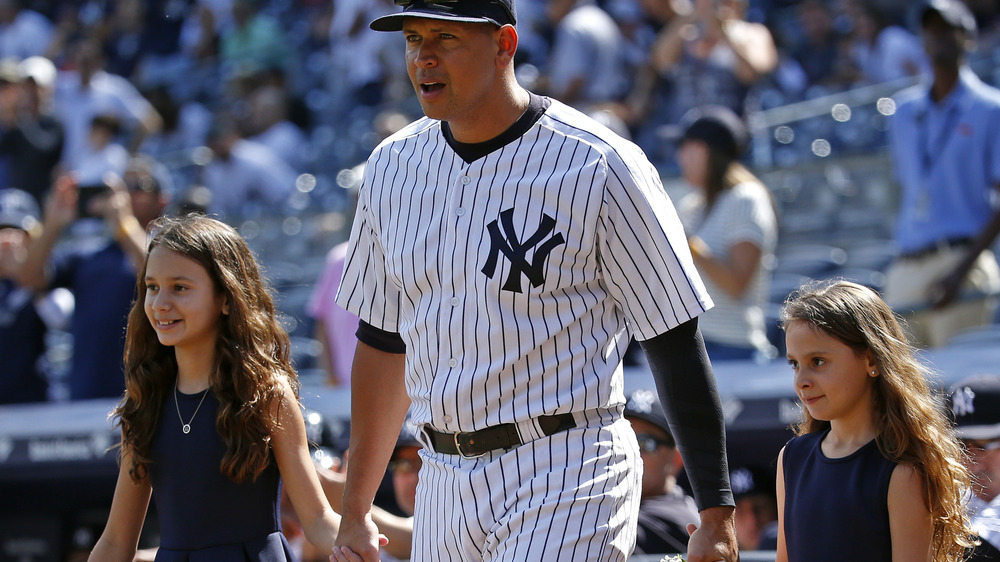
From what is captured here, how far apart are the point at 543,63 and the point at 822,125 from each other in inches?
92.8

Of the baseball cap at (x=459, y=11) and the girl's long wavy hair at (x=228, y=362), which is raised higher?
the baseball cap at (x=459, y=11)

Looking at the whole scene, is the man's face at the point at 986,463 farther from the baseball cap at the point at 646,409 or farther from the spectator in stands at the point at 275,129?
the spectator in stands at the point at 275,129

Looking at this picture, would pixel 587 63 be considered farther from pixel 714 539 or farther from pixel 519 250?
pixel 714 539

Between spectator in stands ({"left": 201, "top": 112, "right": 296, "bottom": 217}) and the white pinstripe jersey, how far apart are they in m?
7.59

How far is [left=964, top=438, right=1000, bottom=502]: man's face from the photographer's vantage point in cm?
336

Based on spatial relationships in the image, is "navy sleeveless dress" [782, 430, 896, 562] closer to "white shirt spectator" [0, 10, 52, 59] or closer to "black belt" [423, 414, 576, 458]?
"black belt" [423, 414, 576, 458]

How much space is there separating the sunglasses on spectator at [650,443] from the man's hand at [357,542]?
1448 mm

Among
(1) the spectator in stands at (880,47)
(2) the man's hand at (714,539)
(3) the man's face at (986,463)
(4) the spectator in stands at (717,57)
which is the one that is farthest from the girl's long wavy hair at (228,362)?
(1) the spectator in stands at (880,47)

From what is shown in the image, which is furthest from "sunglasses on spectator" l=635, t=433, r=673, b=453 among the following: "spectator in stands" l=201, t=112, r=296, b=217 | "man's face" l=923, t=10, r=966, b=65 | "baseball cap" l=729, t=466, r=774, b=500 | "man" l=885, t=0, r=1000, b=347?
"spectator in stands" l=201, t=112, r=296, b=217

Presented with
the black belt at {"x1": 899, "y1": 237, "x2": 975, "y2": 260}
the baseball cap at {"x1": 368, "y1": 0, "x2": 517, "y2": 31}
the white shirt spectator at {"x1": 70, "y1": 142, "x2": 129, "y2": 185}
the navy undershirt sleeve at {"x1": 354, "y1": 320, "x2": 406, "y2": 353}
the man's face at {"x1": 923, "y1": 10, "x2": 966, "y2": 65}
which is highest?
the man's face at {"x1": 923, "y1": 10, "x2": 966, "y2": 65}

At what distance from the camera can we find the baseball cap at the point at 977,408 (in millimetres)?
3359

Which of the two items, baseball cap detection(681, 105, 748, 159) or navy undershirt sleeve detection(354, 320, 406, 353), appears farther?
baseball cap detection(681, 105, 748, 159)

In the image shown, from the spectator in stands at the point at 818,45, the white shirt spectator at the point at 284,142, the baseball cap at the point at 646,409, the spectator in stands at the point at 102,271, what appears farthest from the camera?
the white shirt spectator at the point at 284,142

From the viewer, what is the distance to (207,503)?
2.90 metres
